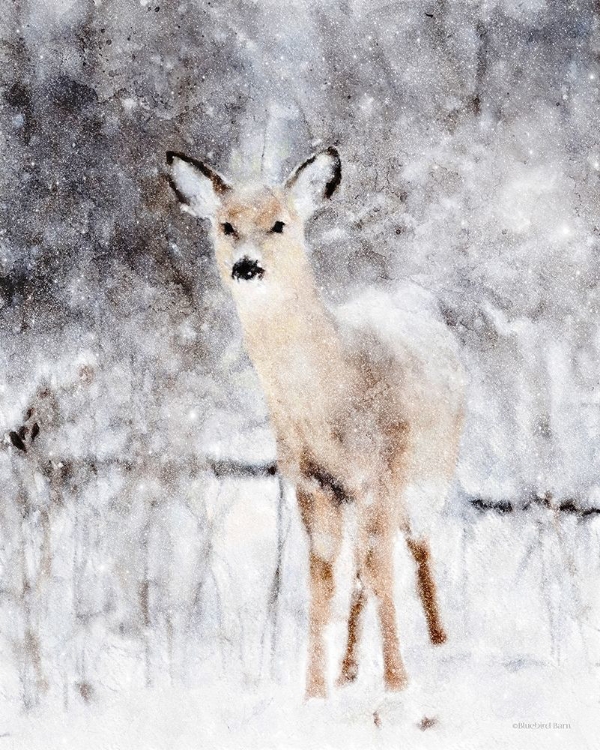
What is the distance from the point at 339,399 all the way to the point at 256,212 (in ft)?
2.46

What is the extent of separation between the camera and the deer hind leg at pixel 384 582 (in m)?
2.75

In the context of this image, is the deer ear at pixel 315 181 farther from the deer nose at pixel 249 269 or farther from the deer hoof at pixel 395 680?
the deer hoof at pixel 395 680

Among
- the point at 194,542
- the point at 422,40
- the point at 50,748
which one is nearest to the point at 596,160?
the point at 422,40

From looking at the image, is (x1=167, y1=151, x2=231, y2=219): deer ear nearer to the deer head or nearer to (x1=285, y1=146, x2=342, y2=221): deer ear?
the deer head

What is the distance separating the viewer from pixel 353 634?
9.08 ft

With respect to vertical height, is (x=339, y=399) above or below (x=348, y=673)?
above

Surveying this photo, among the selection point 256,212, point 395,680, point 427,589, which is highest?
point 256,212

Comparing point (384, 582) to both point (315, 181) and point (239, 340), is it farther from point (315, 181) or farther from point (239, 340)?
point (315, 181)

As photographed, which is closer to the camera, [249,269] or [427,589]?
[249,269]

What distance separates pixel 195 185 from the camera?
2.72 meters

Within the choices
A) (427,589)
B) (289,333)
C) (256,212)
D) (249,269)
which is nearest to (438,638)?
(427,589)

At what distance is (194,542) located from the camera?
2783 millimetres

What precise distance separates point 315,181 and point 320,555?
1.40 meters

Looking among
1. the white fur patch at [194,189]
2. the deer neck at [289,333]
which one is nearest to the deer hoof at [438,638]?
the deer neck at [289,333]
